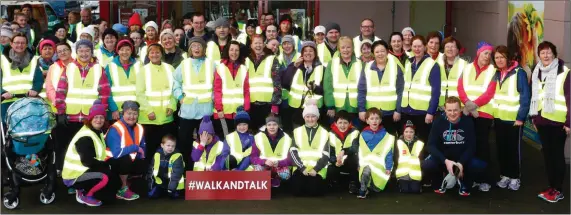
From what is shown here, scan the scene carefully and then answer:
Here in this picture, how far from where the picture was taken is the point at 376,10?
17766 millimetres

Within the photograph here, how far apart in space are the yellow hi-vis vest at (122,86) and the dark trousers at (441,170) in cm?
308

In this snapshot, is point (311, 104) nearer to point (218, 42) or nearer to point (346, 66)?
point (346, 66)

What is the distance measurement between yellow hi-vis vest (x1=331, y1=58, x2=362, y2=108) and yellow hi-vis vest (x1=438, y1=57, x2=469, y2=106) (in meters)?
0.86

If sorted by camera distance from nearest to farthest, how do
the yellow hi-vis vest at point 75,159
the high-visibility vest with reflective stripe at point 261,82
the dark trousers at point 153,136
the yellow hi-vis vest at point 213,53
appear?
the yellow hi-vis vest at point 75,159 → the dark trousers at point 153,136 → the high-visibility vest with reflective stripe at point 261,82 → the yellow hi-vis vest at point 213,53

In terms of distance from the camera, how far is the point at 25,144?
338 inches

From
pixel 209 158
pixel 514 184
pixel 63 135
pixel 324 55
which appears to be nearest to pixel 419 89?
pixel 514 184

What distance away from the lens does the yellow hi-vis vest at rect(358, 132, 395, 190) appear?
926cm

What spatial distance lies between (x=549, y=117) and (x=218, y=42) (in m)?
3.94

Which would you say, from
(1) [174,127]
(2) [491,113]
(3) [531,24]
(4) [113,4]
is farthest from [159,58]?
(4) [113,4]

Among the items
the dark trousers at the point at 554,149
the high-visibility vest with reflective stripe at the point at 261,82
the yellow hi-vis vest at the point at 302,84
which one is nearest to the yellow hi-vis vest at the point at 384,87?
the yellow hi-vis vest at the point at 302,84

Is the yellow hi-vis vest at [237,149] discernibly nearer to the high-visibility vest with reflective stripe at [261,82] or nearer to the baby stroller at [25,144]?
the high-visibility vest with reflective stripe at [261,82]

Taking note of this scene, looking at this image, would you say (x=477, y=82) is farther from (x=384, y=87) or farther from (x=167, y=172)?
(x=167, y=172)

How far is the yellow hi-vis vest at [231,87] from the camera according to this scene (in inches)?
380

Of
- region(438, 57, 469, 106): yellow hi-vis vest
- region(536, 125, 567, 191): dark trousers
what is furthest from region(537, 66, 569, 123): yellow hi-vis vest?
region(438, 57, 469, 106): yellow hi-vis vest
